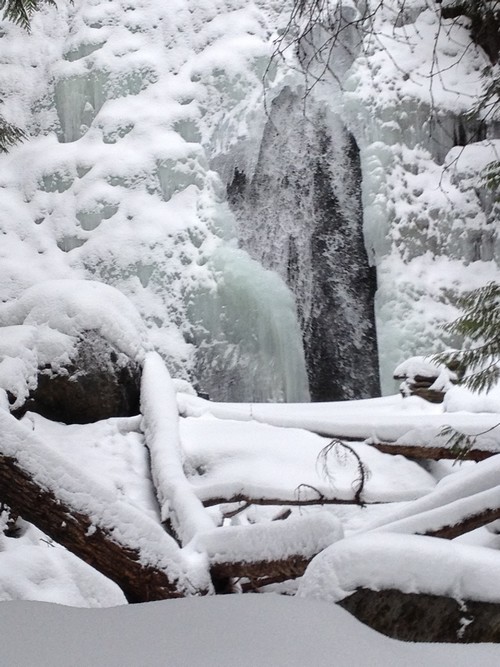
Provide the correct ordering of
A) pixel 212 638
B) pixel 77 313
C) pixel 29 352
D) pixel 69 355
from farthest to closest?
pixel 77 313 → pixel 69 355 → pixel 29 352 → pixel 212 638

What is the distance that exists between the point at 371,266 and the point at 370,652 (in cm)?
1007

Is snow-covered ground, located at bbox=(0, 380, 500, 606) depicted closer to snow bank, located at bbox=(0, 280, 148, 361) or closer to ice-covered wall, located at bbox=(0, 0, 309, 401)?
snow bank, located at bbox=(0, 280, 148, 361)

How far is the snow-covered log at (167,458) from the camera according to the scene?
3148 mm

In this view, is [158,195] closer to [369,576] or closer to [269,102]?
[269,102]

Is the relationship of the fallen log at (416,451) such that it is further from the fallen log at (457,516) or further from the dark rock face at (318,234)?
the dark rock face at (318,234)

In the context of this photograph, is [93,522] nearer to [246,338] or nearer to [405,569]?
[405,569]

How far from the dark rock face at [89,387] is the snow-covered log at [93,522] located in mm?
2584

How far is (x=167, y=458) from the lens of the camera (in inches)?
162

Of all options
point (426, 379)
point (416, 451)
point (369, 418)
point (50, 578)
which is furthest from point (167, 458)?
point (426, 379)

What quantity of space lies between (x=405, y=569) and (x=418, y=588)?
5 centimetres

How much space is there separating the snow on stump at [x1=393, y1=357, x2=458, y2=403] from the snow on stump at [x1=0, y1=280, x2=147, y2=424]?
2730mm

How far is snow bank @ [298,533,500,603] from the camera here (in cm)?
Result: 184

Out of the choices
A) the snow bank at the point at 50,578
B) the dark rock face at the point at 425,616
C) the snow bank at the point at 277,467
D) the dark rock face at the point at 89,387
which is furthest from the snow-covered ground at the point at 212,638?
the dark rock face at the point at 89,387

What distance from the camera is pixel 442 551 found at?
74.3 inches
